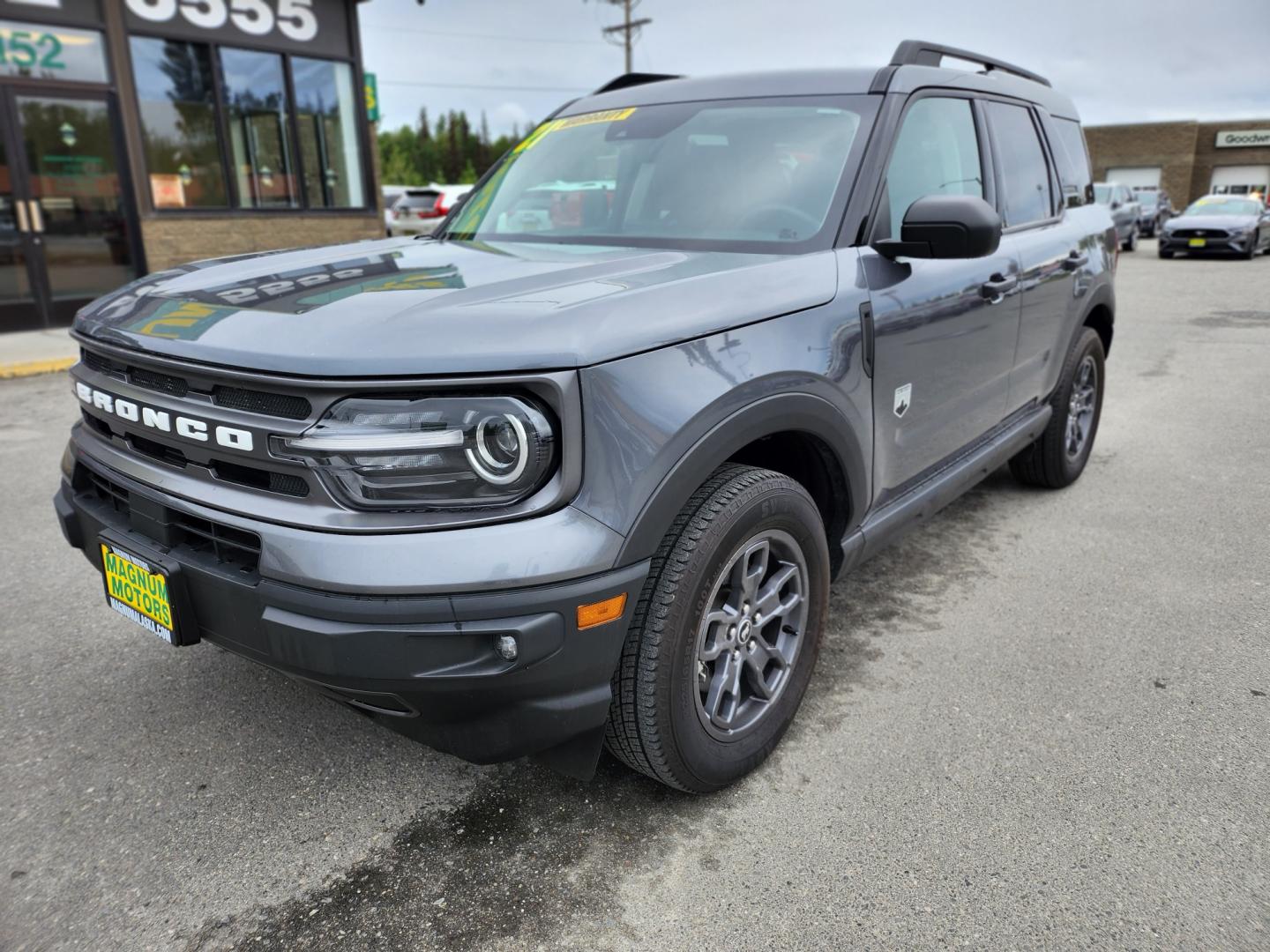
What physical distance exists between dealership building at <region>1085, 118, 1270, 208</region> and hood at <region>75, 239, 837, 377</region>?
54.2 metres

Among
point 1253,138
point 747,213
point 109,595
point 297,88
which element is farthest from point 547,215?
point 1253,138

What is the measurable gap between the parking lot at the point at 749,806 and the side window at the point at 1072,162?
1.93 m

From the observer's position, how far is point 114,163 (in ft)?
36.4

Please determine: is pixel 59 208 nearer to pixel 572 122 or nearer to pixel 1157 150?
pixel 572 122

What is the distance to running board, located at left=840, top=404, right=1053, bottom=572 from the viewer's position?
9.01 feet

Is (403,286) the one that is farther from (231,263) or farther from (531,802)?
(531,802)

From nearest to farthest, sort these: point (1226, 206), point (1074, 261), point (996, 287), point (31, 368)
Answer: point (996, 287) → point (1074, 261) → point (31, 368) → point (1226, 206)

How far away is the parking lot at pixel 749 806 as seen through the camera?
6.41 ft

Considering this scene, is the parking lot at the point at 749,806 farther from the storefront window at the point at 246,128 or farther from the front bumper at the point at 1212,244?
the front bumper at the point at 1212,244

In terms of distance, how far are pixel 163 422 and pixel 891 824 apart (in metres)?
1.95

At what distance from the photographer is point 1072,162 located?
4504 millimetres

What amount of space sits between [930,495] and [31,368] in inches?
331

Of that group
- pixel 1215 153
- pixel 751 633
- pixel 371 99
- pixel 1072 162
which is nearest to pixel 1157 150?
pixel 1215 153

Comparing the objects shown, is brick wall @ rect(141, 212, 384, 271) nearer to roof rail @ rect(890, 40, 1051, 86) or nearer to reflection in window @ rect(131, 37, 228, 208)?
reflection in window @ rect(131, 37, 228, 208)
